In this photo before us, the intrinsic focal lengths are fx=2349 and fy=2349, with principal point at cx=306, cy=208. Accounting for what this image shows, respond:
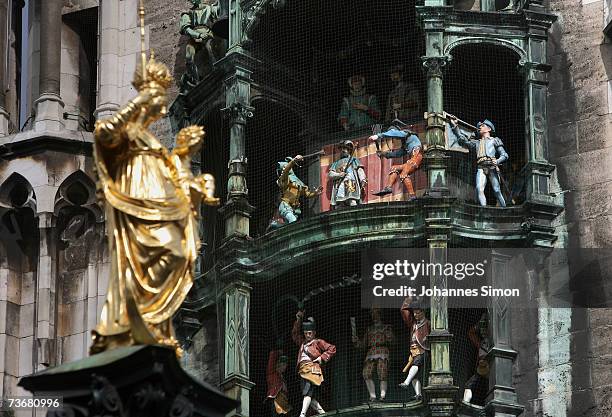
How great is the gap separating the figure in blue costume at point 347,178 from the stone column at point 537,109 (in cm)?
267

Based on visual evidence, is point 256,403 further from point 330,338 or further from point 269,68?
point 269,68

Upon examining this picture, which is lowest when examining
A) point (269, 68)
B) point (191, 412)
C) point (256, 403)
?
point (191, 412)

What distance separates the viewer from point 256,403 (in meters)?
38.0

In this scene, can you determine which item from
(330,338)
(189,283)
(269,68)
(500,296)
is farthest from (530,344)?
(189,283)

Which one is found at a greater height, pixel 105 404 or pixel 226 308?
pixel 226 308

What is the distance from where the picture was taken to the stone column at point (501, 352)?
35656 millimetres

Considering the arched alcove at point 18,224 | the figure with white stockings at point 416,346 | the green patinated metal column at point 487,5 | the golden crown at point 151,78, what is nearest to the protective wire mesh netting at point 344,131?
the figure with white stockings at point 416,346

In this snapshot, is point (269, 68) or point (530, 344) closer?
point (530, 344)

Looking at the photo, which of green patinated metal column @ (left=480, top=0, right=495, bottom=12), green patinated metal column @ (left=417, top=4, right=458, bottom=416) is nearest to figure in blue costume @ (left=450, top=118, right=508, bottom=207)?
green patinated metal column @ (left=417, top=4, right=458, bottom=416)

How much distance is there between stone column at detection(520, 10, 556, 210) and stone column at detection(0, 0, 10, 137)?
9454 mm

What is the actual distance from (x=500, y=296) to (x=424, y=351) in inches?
60.8

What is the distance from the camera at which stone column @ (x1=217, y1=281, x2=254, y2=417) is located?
121 feet

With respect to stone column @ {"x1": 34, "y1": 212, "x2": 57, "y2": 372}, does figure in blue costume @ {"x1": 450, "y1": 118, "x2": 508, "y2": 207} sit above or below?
above

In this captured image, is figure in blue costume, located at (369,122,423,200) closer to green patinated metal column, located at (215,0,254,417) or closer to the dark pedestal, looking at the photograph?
green patinated metal column, located at (215,0,254,417)
